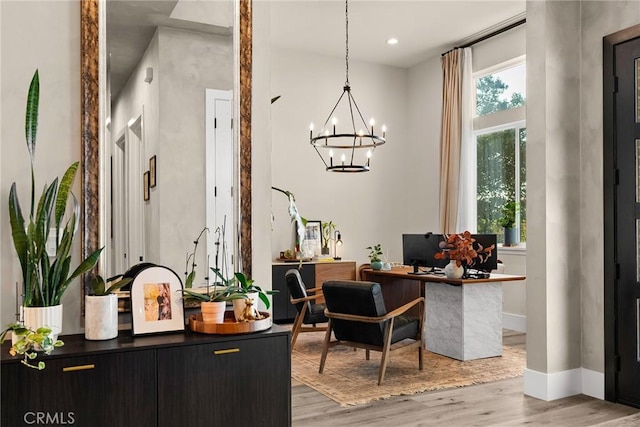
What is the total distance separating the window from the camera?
6754mm

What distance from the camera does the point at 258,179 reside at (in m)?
3.03

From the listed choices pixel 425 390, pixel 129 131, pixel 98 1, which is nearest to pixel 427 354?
pixel 425 390

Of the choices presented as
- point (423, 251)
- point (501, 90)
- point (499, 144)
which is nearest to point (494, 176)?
point (499, 144)

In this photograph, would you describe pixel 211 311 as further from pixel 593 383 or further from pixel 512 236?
pixel 512 236

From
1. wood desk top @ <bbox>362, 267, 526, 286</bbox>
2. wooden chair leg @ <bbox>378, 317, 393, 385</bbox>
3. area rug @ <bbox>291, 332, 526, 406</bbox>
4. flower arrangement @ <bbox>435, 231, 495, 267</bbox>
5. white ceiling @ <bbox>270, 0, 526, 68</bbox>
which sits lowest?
area rug @ <bbox>291, 332, 526, 406</bbox>

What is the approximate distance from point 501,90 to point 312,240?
2.99m

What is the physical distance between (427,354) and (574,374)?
5.05 ft

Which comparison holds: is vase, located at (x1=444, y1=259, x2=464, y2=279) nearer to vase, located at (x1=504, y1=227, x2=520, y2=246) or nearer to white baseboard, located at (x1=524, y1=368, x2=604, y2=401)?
white baseboard, located at (x1=524, y1=368, x2=604, y2=401)

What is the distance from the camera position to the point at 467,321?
5.10 metres

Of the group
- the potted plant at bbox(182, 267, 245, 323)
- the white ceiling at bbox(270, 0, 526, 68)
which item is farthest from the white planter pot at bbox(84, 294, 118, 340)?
the white ceiling at bbox(270, 0, 526, 68)

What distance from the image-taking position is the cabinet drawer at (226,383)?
2.38 meters

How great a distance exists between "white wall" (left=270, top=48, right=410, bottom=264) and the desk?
2583mm

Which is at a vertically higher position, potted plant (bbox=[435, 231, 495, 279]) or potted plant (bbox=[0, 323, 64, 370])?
potted plant (bbox=[435, 231, 495, 279])

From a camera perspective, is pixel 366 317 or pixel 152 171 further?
pixel 366 317
